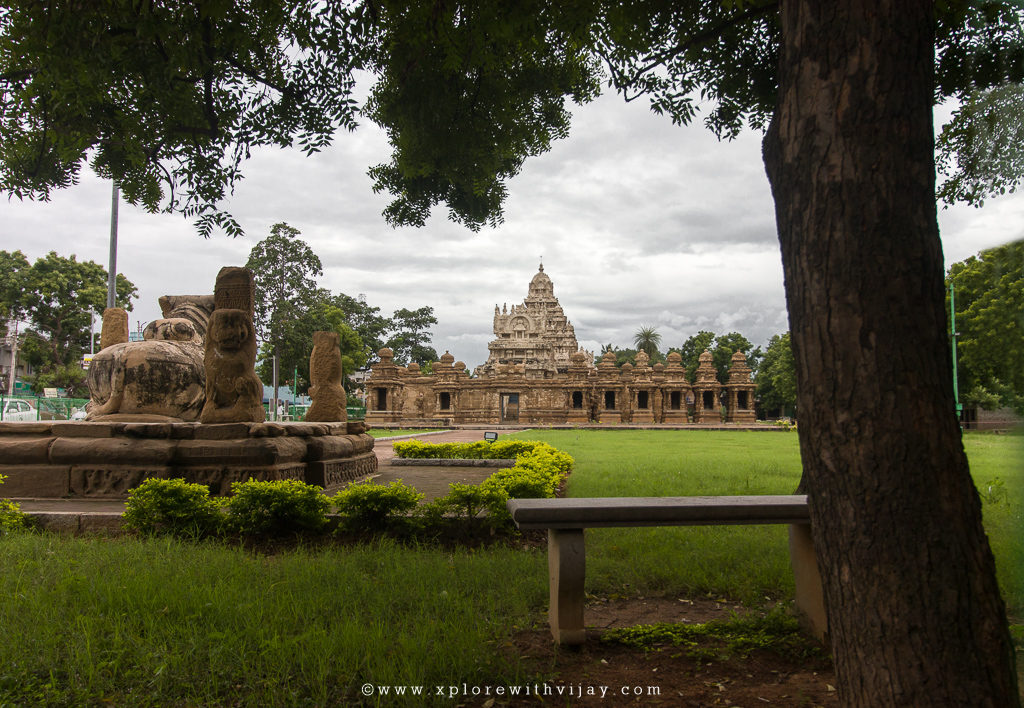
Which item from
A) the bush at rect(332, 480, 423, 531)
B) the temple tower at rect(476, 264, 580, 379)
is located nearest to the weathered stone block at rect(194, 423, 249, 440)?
the bush at rect(332, 480, 423, 531)

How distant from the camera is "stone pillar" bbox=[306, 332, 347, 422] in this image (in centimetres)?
887

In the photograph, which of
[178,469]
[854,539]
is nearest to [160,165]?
[178,469]

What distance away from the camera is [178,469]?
576cm

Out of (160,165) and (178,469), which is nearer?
(160,165)

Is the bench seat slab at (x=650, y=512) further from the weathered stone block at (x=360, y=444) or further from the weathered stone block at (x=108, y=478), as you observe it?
the weathered stone block at (x=360, y=444)

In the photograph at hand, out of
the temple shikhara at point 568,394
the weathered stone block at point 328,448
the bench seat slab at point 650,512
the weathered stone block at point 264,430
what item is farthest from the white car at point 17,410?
the temple shikhara at point 568,394

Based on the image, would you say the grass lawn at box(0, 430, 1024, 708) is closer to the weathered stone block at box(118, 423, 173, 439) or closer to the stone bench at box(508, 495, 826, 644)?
the stone bench at box(508, 495, 826, 644)

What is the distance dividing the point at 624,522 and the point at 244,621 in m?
1.80

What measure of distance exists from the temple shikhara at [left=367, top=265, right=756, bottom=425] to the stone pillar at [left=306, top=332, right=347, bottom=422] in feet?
93.9

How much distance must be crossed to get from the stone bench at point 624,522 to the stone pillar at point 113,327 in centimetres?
756

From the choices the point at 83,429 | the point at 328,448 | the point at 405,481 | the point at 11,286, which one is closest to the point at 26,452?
the point at 83,429

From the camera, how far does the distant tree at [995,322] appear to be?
206 cm

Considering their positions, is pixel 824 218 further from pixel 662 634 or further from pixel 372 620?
pixel 372 620

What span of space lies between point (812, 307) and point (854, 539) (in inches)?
25.8
